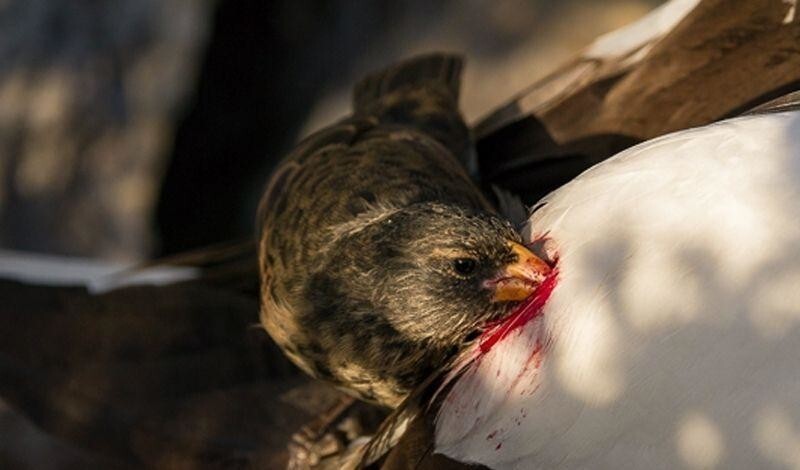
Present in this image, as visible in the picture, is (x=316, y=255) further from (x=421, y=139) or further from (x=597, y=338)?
(x=597, y=338)

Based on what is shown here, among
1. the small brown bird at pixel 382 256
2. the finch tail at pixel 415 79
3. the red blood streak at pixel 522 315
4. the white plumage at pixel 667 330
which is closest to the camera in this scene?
the white plumage at pixel 667 330

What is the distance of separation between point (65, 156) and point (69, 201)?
0.12 meters

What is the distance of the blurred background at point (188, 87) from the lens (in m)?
2.94

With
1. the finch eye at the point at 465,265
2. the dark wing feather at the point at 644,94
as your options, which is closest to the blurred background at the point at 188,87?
the dark wing feather at the point at 644,94

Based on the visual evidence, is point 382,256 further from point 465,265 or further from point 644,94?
point 644,94

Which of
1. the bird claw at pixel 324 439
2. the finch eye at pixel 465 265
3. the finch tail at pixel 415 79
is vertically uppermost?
the finch eye at pixel 465 265

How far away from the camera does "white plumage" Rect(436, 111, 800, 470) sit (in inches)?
49.4

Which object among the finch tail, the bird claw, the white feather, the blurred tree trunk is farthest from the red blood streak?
the blurred tree trunk

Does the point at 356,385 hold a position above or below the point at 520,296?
below

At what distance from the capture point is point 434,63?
7.38 ft

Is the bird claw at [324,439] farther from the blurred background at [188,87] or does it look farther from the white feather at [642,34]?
the blurred background at [188,87]

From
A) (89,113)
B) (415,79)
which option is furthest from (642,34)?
(89,113)

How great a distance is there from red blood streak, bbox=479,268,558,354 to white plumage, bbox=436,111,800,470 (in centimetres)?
2

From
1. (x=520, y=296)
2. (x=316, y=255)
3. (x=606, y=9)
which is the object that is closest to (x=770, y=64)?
(x=520, y=296)
